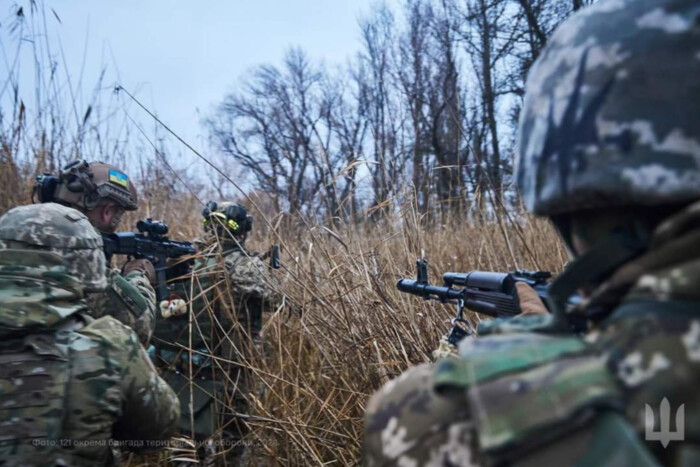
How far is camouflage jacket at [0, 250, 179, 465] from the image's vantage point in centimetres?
156

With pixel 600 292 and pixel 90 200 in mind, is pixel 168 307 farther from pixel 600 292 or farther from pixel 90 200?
→ pixel 600 292

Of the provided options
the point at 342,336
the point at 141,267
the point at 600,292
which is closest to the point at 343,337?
the point at 342,336

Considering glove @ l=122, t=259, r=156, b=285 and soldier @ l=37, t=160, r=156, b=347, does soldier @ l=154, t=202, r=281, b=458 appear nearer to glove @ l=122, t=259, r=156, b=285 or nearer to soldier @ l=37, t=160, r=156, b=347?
glove @ l=122, t=259, r=156, b=285

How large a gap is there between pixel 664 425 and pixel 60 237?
5.95ft

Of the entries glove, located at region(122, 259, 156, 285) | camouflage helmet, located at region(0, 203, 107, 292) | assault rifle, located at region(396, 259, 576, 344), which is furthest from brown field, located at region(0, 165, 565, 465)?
glove, located at region(122, 259, 156, 285)

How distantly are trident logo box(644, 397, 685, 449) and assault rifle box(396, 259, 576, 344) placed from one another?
83 cm

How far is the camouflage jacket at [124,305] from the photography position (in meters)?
2.58

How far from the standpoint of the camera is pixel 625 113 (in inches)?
29.7

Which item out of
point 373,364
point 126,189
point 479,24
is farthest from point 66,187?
point 479,24

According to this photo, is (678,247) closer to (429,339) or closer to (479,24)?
(429,339)

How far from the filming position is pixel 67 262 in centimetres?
179

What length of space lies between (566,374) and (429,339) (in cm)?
184

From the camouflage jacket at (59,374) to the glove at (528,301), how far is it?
48.5 inches

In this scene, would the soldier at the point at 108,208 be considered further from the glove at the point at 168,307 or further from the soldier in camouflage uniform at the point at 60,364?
the soldier in camouflage uniform at the point at 60,364
